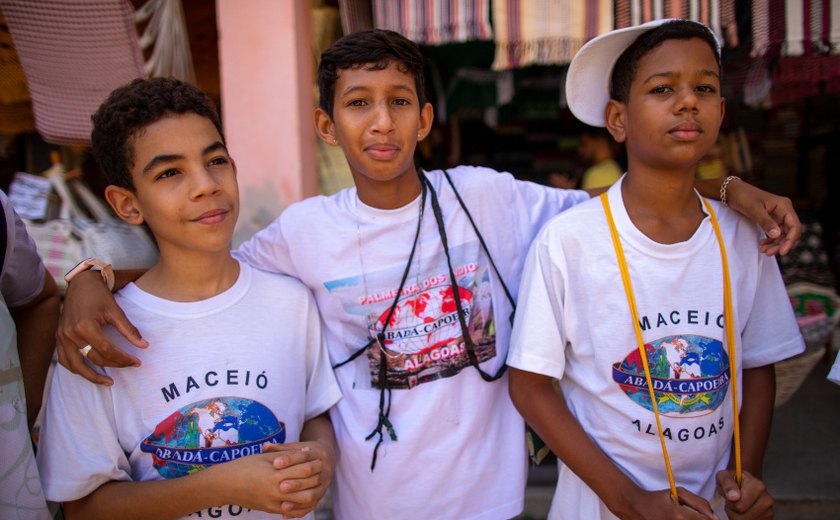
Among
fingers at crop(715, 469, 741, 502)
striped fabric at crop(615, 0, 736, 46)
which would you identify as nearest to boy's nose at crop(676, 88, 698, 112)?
fingers at crop(715, 469, 741, 502)

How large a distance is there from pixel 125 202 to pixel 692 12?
2.88 meters

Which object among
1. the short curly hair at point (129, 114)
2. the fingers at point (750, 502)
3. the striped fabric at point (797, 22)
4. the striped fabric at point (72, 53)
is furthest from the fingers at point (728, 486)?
the striped fabric at point (72, 53)

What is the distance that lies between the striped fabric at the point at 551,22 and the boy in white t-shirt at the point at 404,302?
4.93 feet

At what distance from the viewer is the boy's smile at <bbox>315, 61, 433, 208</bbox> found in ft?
5.30

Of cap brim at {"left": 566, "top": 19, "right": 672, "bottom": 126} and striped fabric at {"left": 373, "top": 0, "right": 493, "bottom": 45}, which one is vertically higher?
striped fabric at {"left": 373, "top": 0, "right": 493, "bottom": 45}

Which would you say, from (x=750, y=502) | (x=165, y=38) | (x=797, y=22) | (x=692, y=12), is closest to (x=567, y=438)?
(x=750, y=502)

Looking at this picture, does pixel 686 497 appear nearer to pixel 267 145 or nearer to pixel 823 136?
pixel 267 145

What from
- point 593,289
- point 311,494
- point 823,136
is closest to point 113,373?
point 311,494

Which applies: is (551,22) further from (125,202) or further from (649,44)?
(125,202)

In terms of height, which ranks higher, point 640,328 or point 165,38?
point 165,38

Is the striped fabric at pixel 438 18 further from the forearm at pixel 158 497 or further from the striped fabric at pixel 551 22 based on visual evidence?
the forearm at pixel 158 497

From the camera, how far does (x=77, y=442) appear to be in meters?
1.29

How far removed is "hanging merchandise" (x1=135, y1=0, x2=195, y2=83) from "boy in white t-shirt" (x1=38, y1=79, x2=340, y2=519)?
1774 millimetres

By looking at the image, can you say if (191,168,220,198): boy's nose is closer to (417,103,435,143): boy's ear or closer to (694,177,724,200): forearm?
(417,103,435,143): boy's ear
